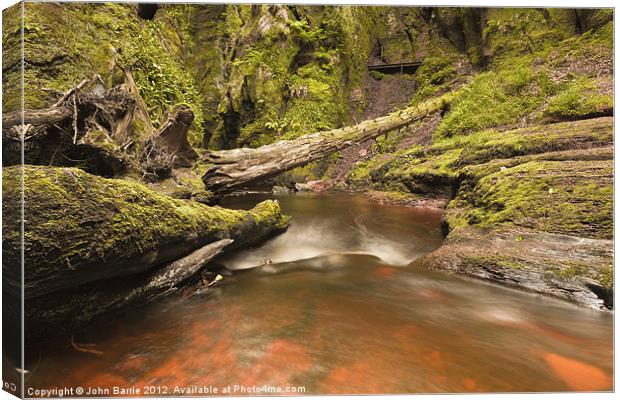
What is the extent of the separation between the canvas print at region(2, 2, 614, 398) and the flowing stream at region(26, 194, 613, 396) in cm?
2

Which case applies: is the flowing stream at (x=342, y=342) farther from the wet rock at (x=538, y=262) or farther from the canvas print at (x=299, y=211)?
the wet rock at (x=538, y=262)

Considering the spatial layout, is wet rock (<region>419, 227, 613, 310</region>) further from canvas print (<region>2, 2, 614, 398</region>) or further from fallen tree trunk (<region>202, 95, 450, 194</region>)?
fallen tree trunk (<region>202, 95, 450, 194</region>)

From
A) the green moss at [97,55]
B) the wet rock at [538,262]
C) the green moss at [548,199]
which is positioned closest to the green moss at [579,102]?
the green moss at [548,199]

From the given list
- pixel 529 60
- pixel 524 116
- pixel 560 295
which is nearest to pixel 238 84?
pixel 529 60

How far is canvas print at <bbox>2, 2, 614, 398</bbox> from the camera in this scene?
186 cm

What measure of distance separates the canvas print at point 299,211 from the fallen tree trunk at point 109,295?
0.01 m

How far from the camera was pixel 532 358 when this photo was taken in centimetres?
→ 196

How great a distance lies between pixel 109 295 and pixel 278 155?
13.7 feet

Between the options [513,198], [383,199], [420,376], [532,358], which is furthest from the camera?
[383,199]

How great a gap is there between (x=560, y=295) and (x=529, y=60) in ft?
12.3

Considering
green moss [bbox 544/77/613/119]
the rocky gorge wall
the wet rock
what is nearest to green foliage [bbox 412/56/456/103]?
the rocky gorge wall

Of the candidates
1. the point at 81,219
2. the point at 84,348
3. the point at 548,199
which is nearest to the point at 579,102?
the point at 548,199

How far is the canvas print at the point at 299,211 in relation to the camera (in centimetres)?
186

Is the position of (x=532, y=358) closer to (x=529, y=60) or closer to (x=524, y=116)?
(x=529, y=60)
